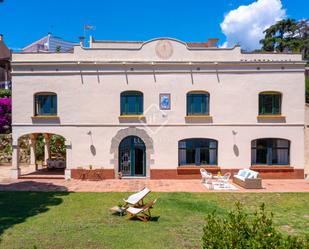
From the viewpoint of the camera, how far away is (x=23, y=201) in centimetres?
1327

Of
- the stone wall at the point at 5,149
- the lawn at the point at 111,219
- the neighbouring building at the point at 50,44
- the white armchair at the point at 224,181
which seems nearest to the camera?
the lawn at the point at 111,219

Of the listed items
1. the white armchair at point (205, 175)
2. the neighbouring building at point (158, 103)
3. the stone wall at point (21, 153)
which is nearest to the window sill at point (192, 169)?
the neighbouring building at point (158, 103)


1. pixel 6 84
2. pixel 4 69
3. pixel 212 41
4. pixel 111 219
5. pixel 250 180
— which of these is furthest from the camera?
pixel 4 69

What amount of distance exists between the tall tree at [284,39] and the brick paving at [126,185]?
28723mm

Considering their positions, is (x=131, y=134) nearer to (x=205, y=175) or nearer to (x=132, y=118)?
(x=132, y=118)

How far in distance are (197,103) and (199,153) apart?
10.7ft

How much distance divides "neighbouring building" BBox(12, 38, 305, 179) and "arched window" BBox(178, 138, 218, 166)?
345mm

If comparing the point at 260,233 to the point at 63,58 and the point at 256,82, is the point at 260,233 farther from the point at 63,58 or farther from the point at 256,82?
Result: the point at 63,58

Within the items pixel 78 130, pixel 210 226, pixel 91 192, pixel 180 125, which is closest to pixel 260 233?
pixel 210 226

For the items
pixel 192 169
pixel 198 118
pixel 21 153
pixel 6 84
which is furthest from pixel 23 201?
pixel 6 84

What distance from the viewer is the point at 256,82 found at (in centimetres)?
1895

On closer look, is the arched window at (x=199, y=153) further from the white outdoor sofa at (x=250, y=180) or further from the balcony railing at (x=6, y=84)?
the balcony railing at (x=6, y=84)

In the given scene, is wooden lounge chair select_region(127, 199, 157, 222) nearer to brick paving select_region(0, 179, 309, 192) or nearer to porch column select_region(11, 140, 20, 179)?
brick paving select_region(0, 179, 309, 192)

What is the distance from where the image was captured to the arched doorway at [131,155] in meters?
19.2
